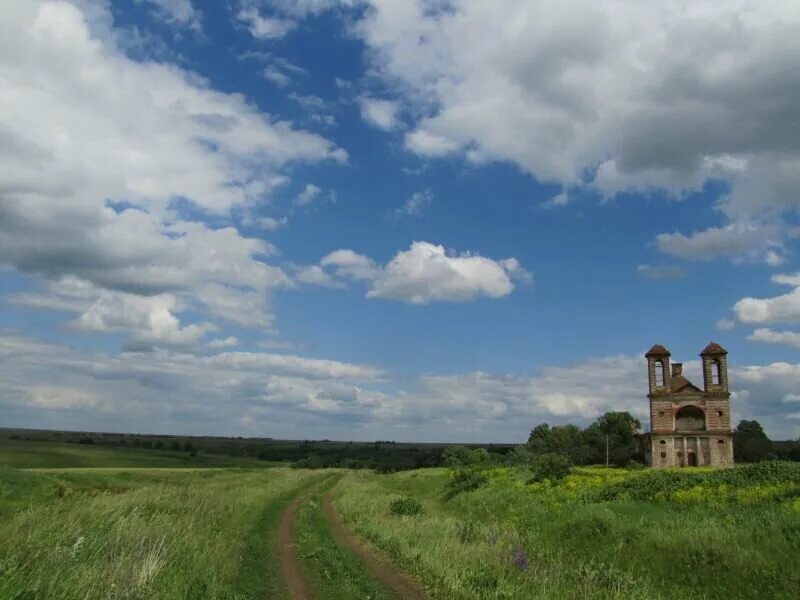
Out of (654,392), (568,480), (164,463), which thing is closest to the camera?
(568,480)

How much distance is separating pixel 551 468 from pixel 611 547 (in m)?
25.5

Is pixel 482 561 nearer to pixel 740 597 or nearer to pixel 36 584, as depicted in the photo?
pixel 740 597

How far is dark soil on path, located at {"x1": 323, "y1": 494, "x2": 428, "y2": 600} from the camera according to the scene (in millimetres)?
14265

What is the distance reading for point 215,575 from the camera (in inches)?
547

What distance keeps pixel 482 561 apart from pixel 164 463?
134531 mm

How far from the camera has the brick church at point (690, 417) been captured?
75125mm

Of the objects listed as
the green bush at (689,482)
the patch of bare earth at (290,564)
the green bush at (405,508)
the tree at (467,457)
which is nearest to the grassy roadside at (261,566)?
the patch of bare earth at (290,564)

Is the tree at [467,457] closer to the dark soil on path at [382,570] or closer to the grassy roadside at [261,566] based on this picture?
the grassy roadside at [261,566]

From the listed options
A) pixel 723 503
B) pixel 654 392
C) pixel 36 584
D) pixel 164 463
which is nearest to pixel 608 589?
pixel 36 584

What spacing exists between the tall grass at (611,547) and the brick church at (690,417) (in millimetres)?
50205

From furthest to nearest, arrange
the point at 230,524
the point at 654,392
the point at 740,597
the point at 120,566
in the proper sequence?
the point at 654,392 < the point at 230,524 < the point at 740,597 < the point at 120,566

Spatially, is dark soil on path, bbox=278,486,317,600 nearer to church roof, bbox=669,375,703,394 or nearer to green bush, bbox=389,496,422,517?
green bush, bbox=389,496,422,517

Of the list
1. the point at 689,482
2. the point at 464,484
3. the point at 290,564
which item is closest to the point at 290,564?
the point at 290,564

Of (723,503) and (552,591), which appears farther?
(723,503)
